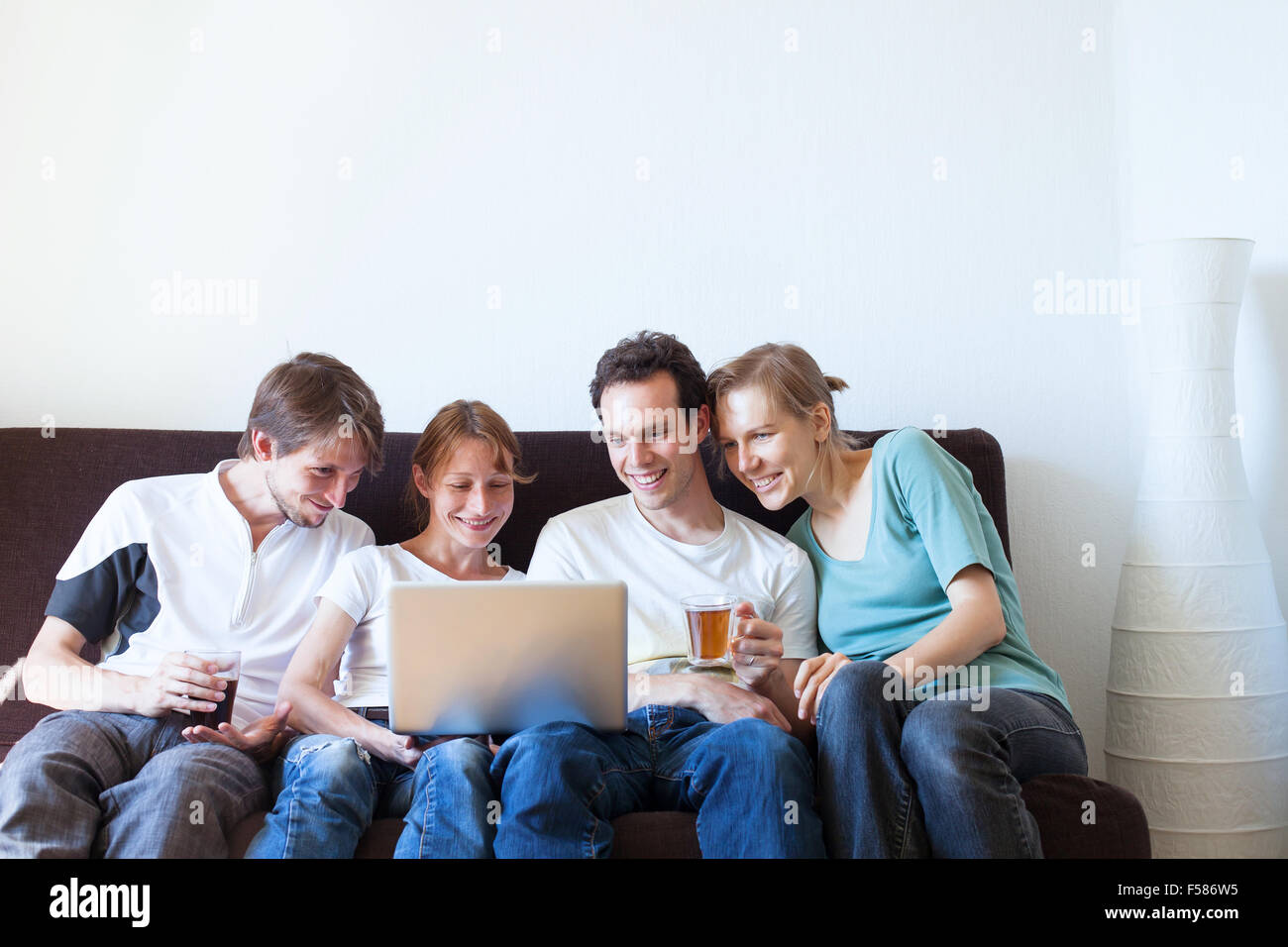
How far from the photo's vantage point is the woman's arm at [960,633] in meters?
1.79

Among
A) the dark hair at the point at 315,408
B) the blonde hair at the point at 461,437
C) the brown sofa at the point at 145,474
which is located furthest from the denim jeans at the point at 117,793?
the blonde hair at the point at 461,437

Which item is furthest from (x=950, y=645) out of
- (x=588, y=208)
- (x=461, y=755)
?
(x=588, y=208)

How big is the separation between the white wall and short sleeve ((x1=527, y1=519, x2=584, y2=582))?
1.91 feet

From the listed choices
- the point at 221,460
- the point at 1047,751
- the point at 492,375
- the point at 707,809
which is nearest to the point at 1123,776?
the point at 1047,751

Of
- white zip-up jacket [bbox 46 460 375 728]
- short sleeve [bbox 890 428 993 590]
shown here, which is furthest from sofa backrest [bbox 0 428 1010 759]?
short sleeve [bbox 890 428 993 590]

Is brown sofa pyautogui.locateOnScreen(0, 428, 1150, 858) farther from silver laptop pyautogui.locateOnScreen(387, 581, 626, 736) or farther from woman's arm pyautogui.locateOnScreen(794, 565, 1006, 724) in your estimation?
silver laptop pyautogui.locateOnScreen(387, 581, 626, 736)

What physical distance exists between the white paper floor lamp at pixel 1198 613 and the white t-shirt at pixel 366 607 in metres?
1.42

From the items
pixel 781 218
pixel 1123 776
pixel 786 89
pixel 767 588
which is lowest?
pixel 1123 776

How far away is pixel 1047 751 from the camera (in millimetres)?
1758

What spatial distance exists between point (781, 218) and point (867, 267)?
9.3 inches

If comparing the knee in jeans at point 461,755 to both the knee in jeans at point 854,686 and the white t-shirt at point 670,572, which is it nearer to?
the white t-shirt at point 670,572
